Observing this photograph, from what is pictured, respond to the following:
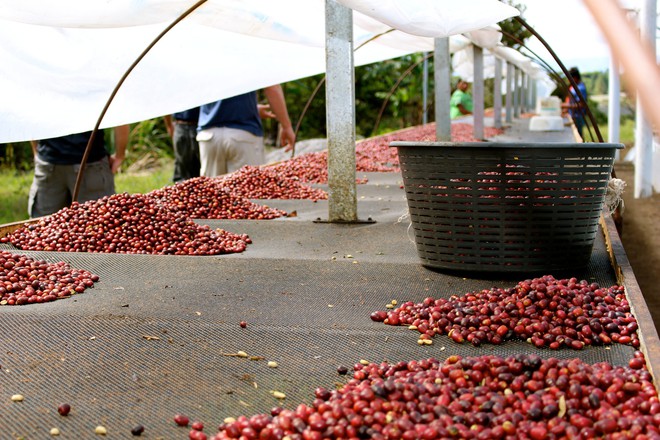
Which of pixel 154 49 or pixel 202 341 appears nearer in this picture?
pixel 202 341

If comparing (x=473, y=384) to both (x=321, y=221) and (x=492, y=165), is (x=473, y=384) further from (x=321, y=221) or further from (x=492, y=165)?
(x=321, y=221)

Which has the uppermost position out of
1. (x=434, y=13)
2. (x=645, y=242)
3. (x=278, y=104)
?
(x=434, y=13)

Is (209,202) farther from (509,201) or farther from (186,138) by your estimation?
(509,201)

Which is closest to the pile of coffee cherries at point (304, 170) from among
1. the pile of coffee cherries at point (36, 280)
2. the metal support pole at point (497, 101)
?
the pile of coffee cherries at point (36, 280)

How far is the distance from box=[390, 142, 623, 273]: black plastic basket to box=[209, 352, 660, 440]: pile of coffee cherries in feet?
3.40

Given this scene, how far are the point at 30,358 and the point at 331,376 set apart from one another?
0.86m

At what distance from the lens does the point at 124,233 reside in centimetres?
362

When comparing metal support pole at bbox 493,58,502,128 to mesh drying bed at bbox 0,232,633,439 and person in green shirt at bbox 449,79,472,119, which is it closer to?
person in green shirt at bbox 449,79,472,119

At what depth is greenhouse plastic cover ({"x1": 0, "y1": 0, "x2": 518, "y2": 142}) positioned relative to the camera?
3.18m

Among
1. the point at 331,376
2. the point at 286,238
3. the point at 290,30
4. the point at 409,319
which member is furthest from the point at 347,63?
the point at 331,376

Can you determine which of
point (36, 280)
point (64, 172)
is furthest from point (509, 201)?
point (64, 172)

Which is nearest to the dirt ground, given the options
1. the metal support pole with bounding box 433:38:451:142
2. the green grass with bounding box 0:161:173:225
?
the metal support pole with bounding box 433:38:451:142

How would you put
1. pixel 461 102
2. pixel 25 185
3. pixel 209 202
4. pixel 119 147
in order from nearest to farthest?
pixel 209 202
pixel 119 147
pixel 25 185
pixel 461 102

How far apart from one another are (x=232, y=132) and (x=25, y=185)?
19.8 ft
